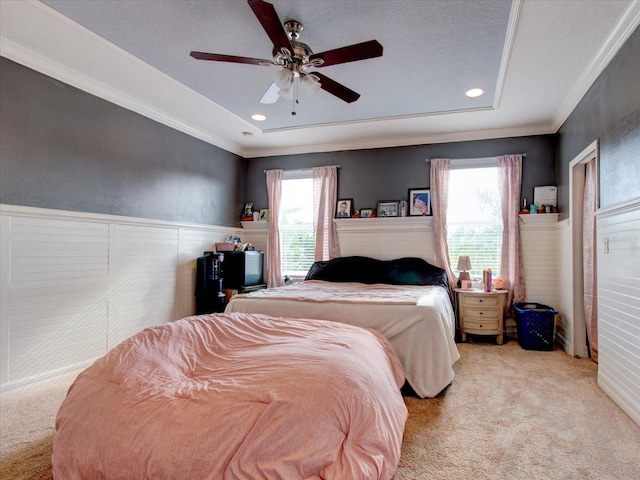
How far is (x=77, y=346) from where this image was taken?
10.5 ft

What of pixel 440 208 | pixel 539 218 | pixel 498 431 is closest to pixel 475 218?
pixel 440 208

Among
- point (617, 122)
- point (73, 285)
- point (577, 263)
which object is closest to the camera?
point (617, 122)

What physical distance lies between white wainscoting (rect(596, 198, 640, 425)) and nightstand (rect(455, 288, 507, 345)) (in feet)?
4.15

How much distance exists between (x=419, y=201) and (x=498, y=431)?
3.19m

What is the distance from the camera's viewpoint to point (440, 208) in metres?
4.66

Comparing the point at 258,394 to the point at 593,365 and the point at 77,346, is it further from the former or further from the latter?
the point at 593,365

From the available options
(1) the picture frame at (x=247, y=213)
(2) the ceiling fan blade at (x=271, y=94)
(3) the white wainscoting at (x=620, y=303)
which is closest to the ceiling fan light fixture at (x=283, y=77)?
(2) the ceiling fan blade at (x=271, y=94)

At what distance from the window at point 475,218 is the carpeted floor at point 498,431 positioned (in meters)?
1.79

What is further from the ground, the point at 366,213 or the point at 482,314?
the point at 366,213

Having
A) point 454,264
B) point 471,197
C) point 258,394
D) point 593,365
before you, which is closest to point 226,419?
point 258,394

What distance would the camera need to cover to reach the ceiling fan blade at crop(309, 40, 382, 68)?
212 centimetres

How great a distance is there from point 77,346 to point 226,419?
2.63 m

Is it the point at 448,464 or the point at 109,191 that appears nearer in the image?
the point at 448,464

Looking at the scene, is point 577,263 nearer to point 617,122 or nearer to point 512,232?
point 512,232
